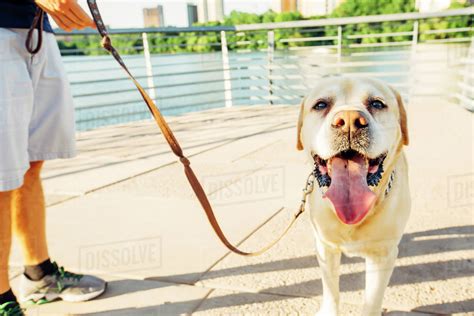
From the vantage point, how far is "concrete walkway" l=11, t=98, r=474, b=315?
2.06m

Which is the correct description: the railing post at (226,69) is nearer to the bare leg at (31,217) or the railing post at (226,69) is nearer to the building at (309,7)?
the building at (309,7)

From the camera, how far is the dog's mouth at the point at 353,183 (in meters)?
1.62

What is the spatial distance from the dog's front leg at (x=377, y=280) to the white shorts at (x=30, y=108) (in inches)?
60.4

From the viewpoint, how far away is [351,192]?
64.2 inches

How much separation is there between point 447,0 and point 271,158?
5991 mm

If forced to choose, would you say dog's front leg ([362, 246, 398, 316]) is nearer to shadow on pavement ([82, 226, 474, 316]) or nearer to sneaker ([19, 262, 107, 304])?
shadow on pavement ([82, 226, 474, 316])

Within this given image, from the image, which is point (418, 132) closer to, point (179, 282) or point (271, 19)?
point (179, 282)

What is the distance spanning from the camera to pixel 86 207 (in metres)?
Result: 3.33

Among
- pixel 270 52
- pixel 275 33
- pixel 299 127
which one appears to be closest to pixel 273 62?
pixel 270 52

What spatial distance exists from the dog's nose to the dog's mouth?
10cm

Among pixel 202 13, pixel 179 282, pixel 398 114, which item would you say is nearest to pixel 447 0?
pixel 202 13

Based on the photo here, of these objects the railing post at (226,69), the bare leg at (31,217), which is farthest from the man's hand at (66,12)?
the railing post at (226,69)

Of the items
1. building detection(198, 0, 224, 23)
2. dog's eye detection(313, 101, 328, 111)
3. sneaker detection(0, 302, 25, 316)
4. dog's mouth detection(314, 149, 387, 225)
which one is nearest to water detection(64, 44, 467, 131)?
building detection(198, 0, 224, 23)

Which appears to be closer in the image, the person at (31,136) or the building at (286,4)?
the person at (31,136)
